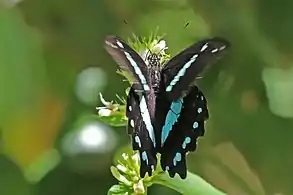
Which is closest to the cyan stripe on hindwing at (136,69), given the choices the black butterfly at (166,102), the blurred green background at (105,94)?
the black butterfly at (166,102)

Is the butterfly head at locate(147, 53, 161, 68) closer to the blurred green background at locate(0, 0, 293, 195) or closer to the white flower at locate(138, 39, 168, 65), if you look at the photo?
the white flower at locate(138, 39, 168, 65)

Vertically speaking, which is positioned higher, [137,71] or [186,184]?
[137,71]

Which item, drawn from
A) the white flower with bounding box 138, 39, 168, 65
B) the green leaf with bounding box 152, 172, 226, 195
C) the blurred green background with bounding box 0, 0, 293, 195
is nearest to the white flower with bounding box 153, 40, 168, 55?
the white flower with bounding box 138, 39, 168, 65

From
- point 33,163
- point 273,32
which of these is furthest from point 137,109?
point 273,32

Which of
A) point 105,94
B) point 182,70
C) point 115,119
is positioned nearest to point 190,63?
point 182,70

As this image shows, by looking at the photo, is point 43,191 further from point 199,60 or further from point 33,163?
point 199,60

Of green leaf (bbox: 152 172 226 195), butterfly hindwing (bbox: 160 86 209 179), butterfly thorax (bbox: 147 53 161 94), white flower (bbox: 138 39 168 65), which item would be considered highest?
white flower (bbox: 138 39 168 65)

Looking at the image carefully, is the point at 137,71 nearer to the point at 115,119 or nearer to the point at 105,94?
the point at 115,119
